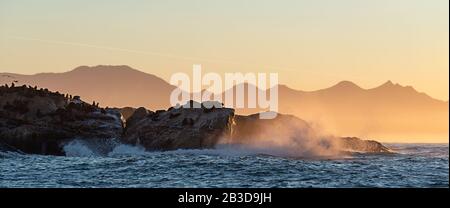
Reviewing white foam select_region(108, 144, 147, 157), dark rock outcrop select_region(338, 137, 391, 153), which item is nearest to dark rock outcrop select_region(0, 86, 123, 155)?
white foam select_region(108, 144, 147, 157)

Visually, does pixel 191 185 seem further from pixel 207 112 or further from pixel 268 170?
pixel 207 112

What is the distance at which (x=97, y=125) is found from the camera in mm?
94000

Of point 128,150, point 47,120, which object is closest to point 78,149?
point 128,150

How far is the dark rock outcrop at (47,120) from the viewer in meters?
87.8

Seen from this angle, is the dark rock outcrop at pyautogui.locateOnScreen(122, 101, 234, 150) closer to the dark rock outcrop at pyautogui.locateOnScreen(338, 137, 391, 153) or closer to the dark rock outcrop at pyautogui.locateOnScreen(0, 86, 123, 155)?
the dark rock outcrop at pyautogui.locateOnScreen(0, 86, 123, 155)

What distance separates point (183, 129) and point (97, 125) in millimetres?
11246

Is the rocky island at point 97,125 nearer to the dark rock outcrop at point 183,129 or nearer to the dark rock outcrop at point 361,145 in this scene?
the dark rock outcrop at point 183,129

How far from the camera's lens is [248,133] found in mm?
103812

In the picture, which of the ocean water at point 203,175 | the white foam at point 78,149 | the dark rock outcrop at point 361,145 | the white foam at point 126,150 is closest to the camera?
the ocean water at point 203,175

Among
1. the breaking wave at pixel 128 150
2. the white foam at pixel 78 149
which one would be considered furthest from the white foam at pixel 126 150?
the white foam at pixel 78 149

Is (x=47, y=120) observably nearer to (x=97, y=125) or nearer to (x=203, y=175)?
(x=97, y=125)

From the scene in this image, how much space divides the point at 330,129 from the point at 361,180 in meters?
63.2
